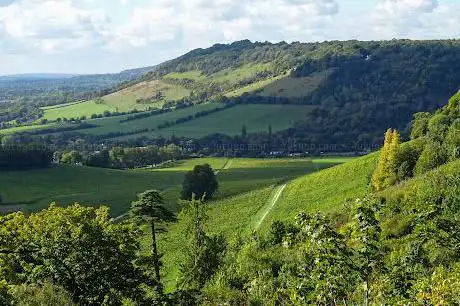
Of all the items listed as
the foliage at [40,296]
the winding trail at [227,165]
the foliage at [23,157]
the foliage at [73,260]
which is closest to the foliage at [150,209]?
the foliage at [73,260]

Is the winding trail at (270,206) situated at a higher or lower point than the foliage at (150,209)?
lower

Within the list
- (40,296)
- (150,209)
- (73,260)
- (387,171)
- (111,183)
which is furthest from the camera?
(111,183)

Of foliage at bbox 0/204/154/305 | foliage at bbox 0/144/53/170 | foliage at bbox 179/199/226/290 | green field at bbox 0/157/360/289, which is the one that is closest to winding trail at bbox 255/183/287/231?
green field at bbox 0/157/360/289

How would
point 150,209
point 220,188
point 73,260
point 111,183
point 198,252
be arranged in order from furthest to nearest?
point 111,183, point 220,188, point 150,209, point 198,252, point 73,260

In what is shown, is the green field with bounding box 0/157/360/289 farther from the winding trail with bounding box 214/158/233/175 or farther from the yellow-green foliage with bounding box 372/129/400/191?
the yellow-green foliage with bounding box 372/129/400/191

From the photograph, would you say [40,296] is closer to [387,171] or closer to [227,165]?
[387,171]

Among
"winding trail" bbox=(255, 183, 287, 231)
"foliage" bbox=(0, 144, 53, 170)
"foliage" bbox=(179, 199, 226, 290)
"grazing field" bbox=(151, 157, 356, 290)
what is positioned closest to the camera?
"foliage" bbox=(179, 199, 226, 290)

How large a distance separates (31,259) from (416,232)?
1945 cm

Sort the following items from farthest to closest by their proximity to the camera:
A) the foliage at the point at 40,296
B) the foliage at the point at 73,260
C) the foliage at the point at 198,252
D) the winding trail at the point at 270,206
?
the winding trail at the point at 270,206, the foliage at the point at 198,252, the foliage at the point at 73,260, the foliage at the point at 40,296

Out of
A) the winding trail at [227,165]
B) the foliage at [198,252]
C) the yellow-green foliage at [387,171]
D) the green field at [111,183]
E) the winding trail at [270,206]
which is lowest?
the winding trail at [227,165]

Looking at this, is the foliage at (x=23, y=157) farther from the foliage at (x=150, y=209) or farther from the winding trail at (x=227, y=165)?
the foliage at (x=150, y=209)

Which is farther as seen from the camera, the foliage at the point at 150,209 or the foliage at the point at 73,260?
the foliage at the point at 150,209

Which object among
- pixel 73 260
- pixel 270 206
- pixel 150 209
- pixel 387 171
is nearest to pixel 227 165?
pixel 270 206

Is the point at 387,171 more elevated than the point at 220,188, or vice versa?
the point at 387,171
